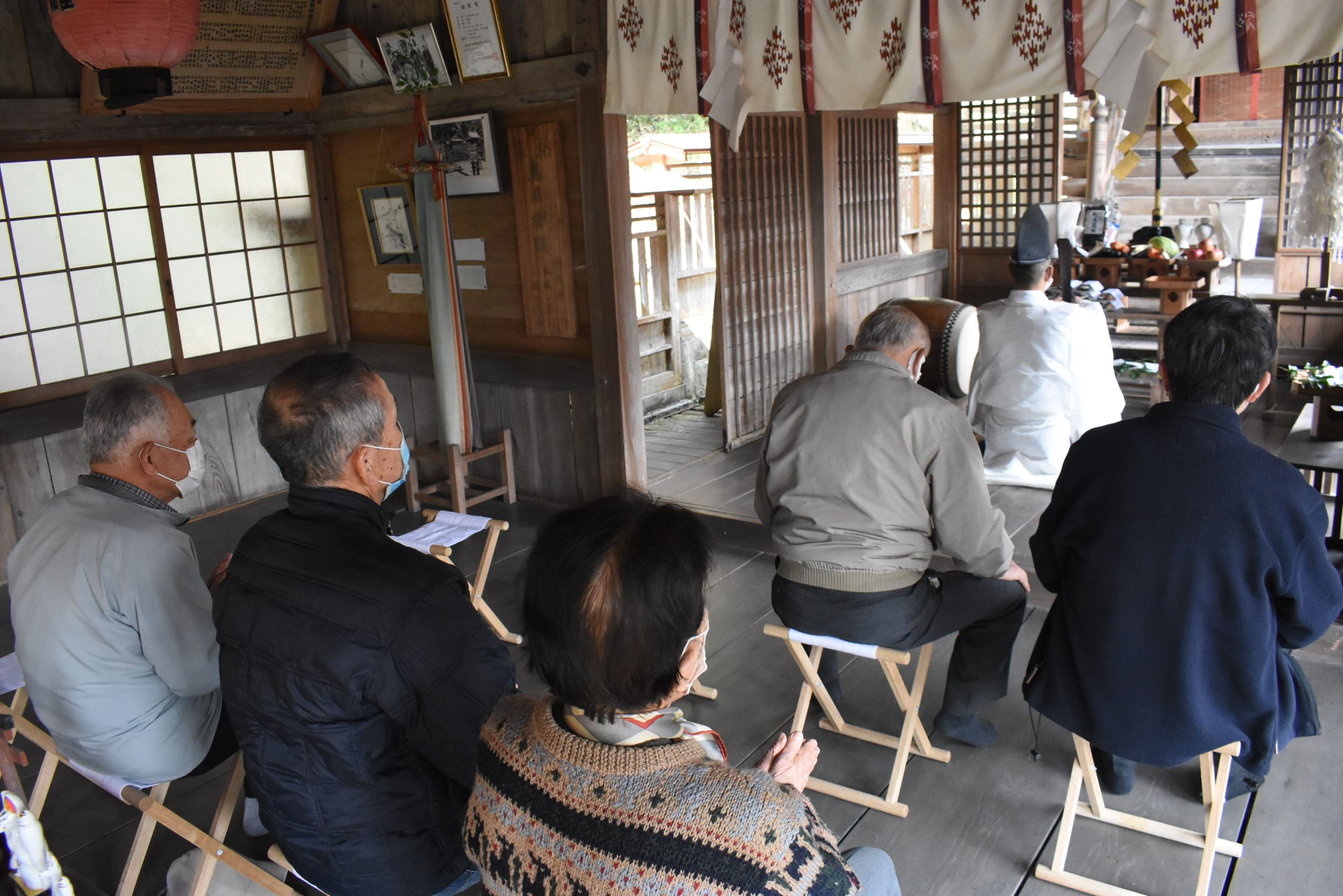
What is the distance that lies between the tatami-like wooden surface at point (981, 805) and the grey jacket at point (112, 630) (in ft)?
1.92

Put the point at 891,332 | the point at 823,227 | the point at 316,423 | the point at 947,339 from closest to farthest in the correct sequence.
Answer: the point at 316,423, the point at 891,332, the point at 947,339, the point at 823,227

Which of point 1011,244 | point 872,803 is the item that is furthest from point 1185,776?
point 1011,244

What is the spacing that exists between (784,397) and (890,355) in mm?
278

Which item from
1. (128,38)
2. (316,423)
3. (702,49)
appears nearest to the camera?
(316,423)

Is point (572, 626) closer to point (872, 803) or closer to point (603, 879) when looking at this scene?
point (603, 879)

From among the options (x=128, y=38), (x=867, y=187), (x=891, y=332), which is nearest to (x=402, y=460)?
(x=891, y=332)

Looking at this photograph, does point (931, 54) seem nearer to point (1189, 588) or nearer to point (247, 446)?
point (1189, 588)

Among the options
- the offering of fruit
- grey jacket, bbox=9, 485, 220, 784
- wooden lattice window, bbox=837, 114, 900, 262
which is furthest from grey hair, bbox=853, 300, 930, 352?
the offering of fruit

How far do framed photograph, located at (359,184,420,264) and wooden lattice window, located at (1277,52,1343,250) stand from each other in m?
5.07

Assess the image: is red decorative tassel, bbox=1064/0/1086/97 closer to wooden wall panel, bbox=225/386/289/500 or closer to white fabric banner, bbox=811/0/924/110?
white fabric banner, bbox=811/0/924/110

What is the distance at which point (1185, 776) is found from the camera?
→ 101 inches

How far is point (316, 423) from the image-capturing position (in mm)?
1688

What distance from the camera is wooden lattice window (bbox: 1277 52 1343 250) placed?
6062 mm

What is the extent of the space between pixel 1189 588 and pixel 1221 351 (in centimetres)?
45
